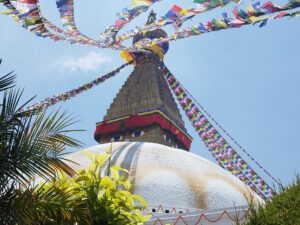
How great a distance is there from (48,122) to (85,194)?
1000mm

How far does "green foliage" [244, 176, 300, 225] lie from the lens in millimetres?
6000

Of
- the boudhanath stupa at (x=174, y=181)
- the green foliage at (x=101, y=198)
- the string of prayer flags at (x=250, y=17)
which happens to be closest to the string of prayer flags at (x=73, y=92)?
the boudhanath stupa at (x=174, y=181)

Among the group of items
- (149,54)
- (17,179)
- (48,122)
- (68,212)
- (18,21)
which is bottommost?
(68,212)

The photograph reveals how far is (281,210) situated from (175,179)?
34.0ft

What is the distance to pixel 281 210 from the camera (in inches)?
249

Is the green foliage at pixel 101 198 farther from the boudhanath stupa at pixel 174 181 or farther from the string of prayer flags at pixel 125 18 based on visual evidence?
the string of prayer flags at pixel 125 18

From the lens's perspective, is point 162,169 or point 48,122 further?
point 162,169

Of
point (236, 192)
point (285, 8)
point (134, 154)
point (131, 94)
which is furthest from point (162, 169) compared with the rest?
point (131, 94)

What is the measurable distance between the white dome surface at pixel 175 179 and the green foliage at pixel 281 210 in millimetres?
9171

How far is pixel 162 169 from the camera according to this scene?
17.2 meters

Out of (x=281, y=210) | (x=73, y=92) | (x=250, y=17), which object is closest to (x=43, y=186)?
(x=281, y=210)

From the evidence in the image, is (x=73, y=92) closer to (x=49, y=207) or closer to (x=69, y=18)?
(x=69, y=18)

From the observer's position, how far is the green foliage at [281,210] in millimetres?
6000

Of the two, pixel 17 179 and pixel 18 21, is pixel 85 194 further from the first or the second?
pixel 18 21
